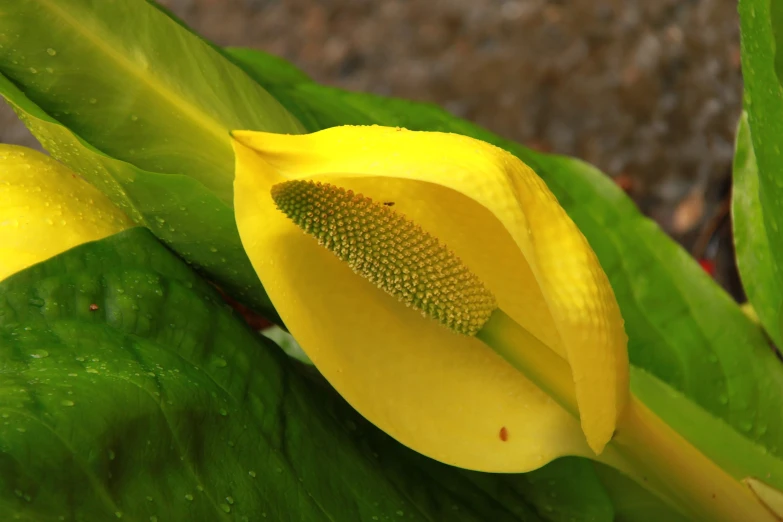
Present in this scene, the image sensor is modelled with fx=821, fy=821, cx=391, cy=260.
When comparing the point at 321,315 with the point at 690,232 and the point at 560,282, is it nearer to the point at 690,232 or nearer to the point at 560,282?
the point at 560,282

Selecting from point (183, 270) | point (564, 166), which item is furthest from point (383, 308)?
point (564, 166)

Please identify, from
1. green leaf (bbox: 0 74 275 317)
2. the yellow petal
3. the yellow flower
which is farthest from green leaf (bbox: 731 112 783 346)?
the yellow petal

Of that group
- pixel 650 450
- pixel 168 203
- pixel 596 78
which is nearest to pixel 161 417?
pixel 168 203

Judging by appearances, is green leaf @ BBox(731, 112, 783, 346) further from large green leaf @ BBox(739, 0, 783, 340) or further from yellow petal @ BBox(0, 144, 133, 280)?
yellow petal @ BBox(0, 144, 133, 280)

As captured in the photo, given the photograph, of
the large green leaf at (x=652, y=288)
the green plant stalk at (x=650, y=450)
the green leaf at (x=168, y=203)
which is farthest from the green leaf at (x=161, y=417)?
the large green leaf at (x=652, y=288)

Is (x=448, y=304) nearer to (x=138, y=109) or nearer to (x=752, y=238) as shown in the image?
(x=138, y=109)

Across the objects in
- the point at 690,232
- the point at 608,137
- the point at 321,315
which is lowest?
the point at 690,232

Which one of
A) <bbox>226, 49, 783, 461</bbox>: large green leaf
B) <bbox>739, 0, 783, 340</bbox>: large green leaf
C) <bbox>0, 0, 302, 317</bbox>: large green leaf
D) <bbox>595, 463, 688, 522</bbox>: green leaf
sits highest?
<bbox>739, 0, 783, 340</bbox>: large green leaf
